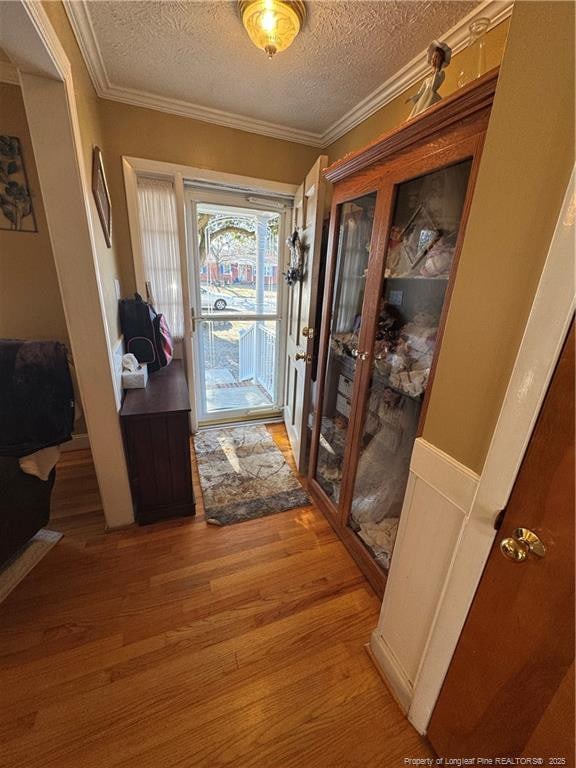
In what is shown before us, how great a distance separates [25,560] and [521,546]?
2111 mm

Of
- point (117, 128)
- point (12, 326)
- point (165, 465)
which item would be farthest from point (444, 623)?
point (117, 128)

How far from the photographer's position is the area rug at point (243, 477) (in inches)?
76.2

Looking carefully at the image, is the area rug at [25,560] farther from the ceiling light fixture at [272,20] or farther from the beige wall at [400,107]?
the beige wall at [400,107]

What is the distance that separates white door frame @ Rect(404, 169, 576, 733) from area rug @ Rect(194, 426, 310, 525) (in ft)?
3.82

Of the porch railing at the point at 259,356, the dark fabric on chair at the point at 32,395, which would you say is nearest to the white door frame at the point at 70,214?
the dark fabric on chair at the point at 32,395

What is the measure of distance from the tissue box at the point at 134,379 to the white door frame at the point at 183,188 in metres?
0.70

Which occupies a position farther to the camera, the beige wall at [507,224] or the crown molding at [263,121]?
the crown molding at [263,121]

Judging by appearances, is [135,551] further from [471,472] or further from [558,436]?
[558,436]

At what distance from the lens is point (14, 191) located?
186 centimetres

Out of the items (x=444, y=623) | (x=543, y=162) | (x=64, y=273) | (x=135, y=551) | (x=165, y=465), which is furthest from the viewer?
(x=165, y=465)

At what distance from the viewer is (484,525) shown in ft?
2.45

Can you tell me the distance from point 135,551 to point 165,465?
1.53 feet

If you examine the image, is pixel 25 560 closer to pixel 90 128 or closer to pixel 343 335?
pixel 343 335

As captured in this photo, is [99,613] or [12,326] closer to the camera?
[99,613]
